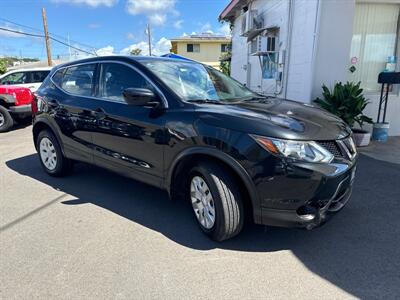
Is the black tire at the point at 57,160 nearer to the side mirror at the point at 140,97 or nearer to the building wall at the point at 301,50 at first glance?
the side mirror at the point at 140,97

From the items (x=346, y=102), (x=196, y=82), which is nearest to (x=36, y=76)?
(x=196, y=82)

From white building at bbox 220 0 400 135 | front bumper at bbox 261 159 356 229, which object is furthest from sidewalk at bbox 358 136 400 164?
front bumper at bbox 261 159 356 229

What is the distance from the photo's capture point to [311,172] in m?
2.52

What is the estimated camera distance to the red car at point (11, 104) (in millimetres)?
9162

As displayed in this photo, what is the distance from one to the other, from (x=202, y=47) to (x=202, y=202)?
3835cm

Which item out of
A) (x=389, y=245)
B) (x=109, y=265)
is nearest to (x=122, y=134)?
(x=109, y=265)

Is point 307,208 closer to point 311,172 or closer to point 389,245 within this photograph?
point 311,172

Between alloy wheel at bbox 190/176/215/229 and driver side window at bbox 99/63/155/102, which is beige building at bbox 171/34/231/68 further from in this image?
alloy wheel at bbox 190/176/215/229

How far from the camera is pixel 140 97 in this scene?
3.11 m

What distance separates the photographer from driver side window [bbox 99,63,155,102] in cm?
355

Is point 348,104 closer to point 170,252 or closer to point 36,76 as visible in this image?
point 170,252

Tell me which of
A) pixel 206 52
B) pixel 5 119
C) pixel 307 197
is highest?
pixel 206 52

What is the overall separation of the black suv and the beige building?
117 feet

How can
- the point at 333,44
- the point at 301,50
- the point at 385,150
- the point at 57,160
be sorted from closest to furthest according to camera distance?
the point at 57,160 < the point at 385,150 < the point at 333,44 < the point at 301,50
